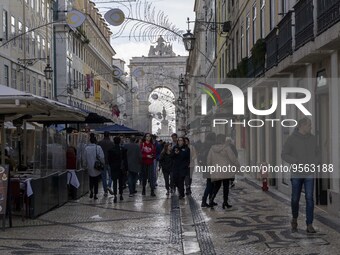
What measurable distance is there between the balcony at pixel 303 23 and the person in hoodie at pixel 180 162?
3.60 m

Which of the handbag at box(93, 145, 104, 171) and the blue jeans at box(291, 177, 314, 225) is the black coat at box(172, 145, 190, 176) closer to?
the handbag at box(93, 145, 104, 171)

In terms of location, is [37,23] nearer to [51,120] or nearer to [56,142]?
[51,120]

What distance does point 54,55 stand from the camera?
45.8 m

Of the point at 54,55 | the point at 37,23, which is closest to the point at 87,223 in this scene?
the point at 37,23

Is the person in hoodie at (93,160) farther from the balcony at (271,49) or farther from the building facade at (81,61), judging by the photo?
the building facade at (81,61)

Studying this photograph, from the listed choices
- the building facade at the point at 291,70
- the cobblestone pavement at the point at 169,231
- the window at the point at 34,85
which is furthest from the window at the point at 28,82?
the cobblestone pavement at the point at 169,231

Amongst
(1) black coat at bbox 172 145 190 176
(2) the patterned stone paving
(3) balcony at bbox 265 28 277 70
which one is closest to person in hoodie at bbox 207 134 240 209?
(2) the patterned stone paving

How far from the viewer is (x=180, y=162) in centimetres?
1612

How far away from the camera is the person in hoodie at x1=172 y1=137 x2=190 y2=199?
15.8 meters

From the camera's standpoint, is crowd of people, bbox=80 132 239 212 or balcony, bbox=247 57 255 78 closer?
crowd of people, bbox=80 132 239 212

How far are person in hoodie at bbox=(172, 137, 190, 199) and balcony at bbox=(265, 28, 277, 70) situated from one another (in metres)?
3.32

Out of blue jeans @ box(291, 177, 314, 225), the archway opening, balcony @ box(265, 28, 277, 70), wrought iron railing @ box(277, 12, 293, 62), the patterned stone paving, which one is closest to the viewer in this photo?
the patterned stone paving

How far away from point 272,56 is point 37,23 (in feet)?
79.2

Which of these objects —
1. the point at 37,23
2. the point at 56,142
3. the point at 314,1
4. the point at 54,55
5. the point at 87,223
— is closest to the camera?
the point at 87,223
